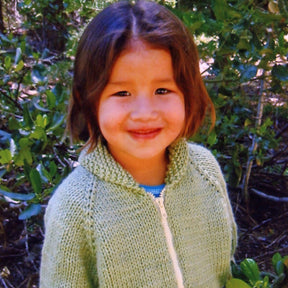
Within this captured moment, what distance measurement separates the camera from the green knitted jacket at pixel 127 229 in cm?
115

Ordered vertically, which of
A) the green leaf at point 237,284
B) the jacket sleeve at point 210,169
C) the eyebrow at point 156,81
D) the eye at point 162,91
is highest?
the eyebrow at point 156,81

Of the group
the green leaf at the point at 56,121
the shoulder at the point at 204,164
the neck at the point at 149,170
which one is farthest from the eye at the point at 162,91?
the green leaf at the point at 56,121

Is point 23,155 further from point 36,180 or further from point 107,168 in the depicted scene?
point 107,168

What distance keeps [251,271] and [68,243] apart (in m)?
0.58

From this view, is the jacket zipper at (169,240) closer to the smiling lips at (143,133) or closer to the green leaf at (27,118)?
the smiling lips at (143,133)

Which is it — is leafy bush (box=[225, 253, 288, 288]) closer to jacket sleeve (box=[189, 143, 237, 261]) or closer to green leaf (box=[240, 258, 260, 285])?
green leaf (box=[240, 258, 260, 285])

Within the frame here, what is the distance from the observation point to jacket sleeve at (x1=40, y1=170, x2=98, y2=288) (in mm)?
1142

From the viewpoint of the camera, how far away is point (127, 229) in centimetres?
119

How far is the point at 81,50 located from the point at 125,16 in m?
0.16

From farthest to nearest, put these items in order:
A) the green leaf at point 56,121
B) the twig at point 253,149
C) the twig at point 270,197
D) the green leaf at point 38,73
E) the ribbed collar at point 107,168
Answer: the twig at point 270,197
the twig at point 253,149
the green leaf at point 38,73
the green leaf at point 56,121
the ribbed collar at point 107,168

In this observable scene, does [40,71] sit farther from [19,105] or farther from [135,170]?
[135,170]

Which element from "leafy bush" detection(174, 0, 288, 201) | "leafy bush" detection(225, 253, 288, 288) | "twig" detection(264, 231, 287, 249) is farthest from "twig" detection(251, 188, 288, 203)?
"leafy bush" detection(225, 253, 288, 288)

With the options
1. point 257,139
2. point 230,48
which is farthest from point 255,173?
point 230,48

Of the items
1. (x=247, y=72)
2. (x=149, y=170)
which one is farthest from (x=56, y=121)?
(x=247, y=72)
